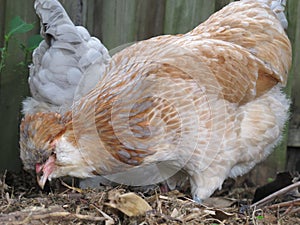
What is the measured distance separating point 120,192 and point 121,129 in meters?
0.37

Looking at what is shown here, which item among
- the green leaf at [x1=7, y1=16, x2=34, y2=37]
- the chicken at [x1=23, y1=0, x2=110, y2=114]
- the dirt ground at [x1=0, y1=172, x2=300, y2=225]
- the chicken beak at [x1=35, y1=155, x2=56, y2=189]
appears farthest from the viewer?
the chicken at [x1=23, y1=0, x2=110, y2=114]

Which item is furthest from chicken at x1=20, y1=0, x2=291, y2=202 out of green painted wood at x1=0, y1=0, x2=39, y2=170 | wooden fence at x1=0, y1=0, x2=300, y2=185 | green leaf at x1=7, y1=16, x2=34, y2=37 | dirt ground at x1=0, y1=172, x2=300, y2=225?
green painted wood at x1=0, y1=0, x2=39, y2=170

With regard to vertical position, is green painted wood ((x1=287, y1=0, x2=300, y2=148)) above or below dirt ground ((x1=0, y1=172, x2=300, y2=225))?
above

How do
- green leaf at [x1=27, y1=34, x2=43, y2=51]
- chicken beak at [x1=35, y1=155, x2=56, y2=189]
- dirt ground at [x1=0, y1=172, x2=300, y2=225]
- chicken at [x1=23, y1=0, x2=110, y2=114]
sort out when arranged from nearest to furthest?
dirt ground at [x1=0, y1=172, x2=300, y2=225]
chicken beak at [x1=35, y1=155, x2=56, y2=189]
chicken at [x1=23, y1=0, x2=110, y2=114]
green leaf at [x1=27, y1=34, x2=43, y2=51]

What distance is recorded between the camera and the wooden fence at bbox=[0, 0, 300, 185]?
411 centimetres

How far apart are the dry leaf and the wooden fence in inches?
70.0

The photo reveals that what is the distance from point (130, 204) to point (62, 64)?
1622 mm

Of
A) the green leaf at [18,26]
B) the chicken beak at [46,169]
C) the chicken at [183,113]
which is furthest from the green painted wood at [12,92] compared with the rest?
the chicken beak at [46,169]

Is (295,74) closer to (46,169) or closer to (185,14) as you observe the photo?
(185,14)

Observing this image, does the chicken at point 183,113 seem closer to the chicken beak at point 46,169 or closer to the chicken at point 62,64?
the chicken beak at point 46,169

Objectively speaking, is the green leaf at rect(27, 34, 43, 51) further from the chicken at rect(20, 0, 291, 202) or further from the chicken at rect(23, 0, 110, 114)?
the chicken at rect(20, 0, 291, 202)

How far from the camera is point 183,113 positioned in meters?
3.16

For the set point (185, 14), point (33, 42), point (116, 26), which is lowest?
point (33, 42)

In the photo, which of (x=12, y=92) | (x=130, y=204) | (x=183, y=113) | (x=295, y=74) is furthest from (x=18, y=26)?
(x=295, y=74)
